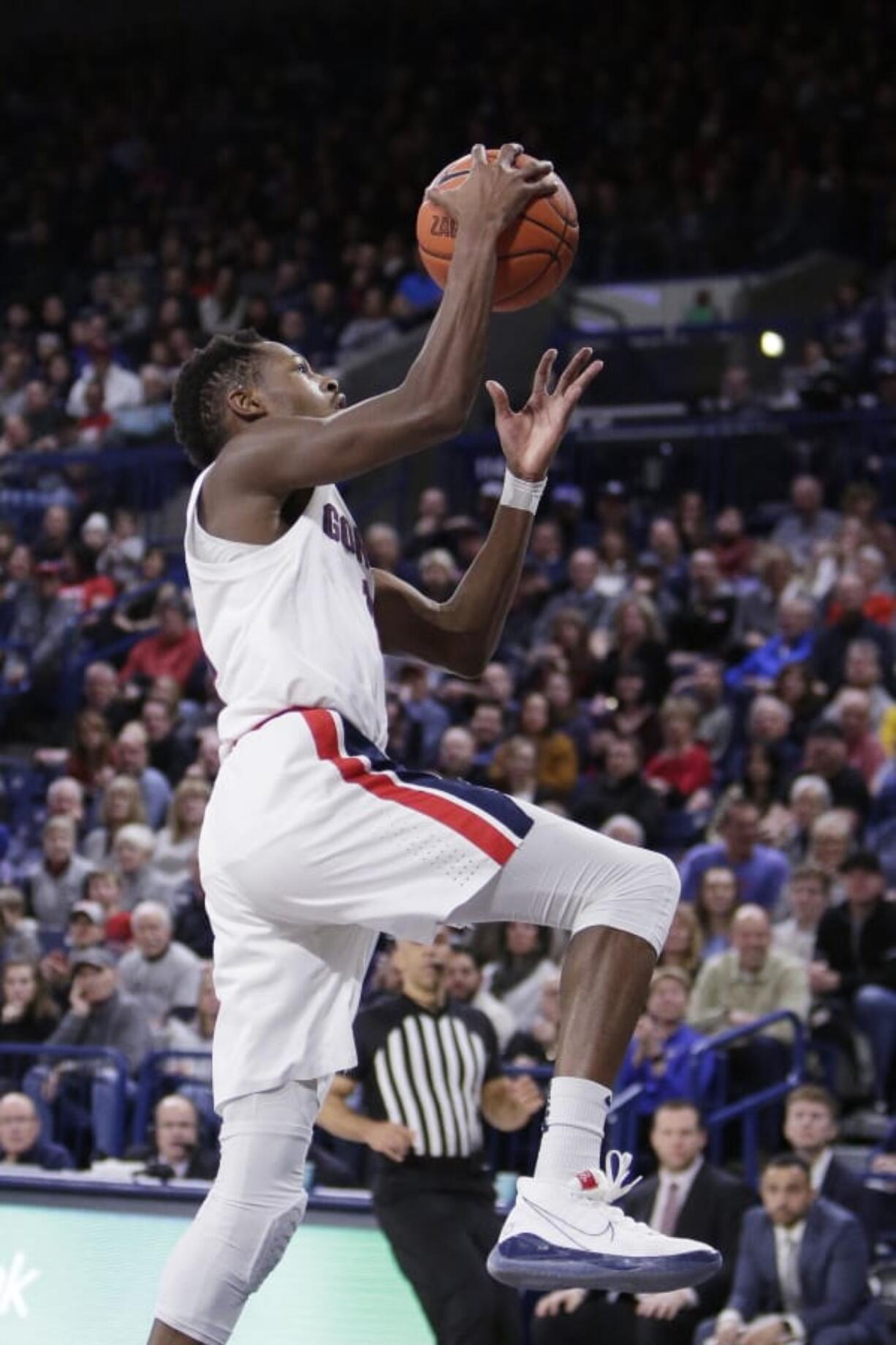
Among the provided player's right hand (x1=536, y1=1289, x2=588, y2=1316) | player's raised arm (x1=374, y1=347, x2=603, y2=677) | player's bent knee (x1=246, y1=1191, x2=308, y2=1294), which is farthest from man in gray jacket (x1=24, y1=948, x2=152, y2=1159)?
player's bent knee (x1=246, y1=1191, x2=308, y2=1294)

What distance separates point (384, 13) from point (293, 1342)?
55.4ft

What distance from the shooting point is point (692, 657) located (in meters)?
11.7

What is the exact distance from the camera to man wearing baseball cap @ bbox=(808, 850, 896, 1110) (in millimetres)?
8414

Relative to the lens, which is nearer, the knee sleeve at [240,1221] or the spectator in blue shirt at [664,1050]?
the knee sleeve at [240,1221]

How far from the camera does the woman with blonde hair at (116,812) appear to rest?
11.2 meters

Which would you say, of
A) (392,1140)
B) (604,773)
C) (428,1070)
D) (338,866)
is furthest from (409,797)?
(604,773)

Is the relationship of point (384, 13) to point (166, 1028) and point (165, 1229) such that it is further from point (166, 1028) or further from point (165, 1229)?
point (165, 1229)

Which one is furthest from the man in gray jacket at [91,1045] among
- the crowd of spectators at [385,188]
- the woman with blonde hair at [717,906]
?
the crowd of spectators at [385,188]

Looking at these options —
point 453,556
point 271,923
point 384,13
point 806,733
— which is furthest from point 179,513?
point 271,923

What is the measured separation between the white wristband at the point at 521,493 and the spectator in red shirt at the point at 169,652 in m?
8.28

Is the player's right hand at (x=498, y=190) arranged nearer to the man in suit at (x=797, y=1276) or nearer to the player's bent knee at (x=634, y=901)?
the player's bent knee at (x=634, y=901)

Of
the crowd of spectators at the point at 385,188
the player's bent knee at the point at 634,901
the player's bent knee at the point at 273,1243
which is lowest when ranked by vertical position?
the player's bent knee at the point at 273,1243

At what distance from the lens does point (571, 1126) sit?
13.0 feet

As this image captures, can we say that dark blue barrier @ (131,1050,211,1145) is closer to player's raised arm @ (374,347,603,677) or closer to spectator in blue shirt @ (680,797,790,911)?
spectator in blue shirt @ (680,797,790,911)
